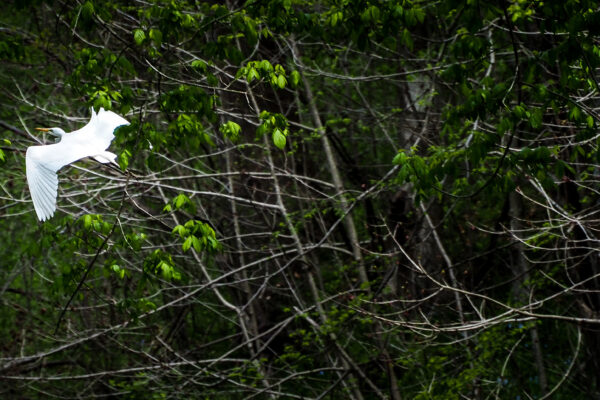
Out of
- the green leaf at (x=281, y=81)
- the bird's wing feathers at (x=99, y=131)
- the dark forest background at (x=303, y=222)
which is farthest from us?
the dark forest background at (x=303, y=222)

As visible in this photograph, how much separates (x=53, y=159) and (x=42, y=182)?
0.13 meters

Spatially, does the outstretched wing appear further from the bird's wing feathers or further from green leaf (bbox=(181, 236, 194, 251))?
green leaf (bbox=(181, 236, 194, 251))

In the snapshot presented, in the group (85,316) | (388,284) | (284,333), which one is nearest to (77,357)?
(85,316)

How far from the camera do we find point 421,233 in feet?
22.9

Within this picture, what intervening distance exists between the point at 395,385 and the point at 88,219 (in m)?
3.19

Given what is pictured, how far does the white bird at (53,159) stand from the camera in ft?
12.5

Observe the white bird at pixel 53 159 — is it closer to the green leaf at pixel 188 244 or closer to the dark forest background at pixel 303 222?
the dark forest background at pixel 303 222

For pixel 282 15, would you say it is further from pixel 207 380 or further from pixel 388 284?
pixel 207 380

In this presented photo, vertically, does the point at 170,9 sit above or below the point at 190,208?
above

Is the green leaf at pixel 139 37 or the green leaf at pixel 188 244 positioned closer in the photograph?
the green leaf at pixel 188 244

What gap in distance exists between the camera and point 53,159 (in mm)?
3871

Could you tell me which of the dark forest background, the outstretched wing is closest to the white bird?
the outstretched wing

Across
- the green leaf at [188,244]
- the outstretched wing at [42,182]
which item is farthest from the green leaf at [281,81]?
the outstretched wing at [42,182]

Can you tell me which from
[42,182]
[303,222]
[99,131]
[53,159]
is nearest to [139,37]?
[99,131]
